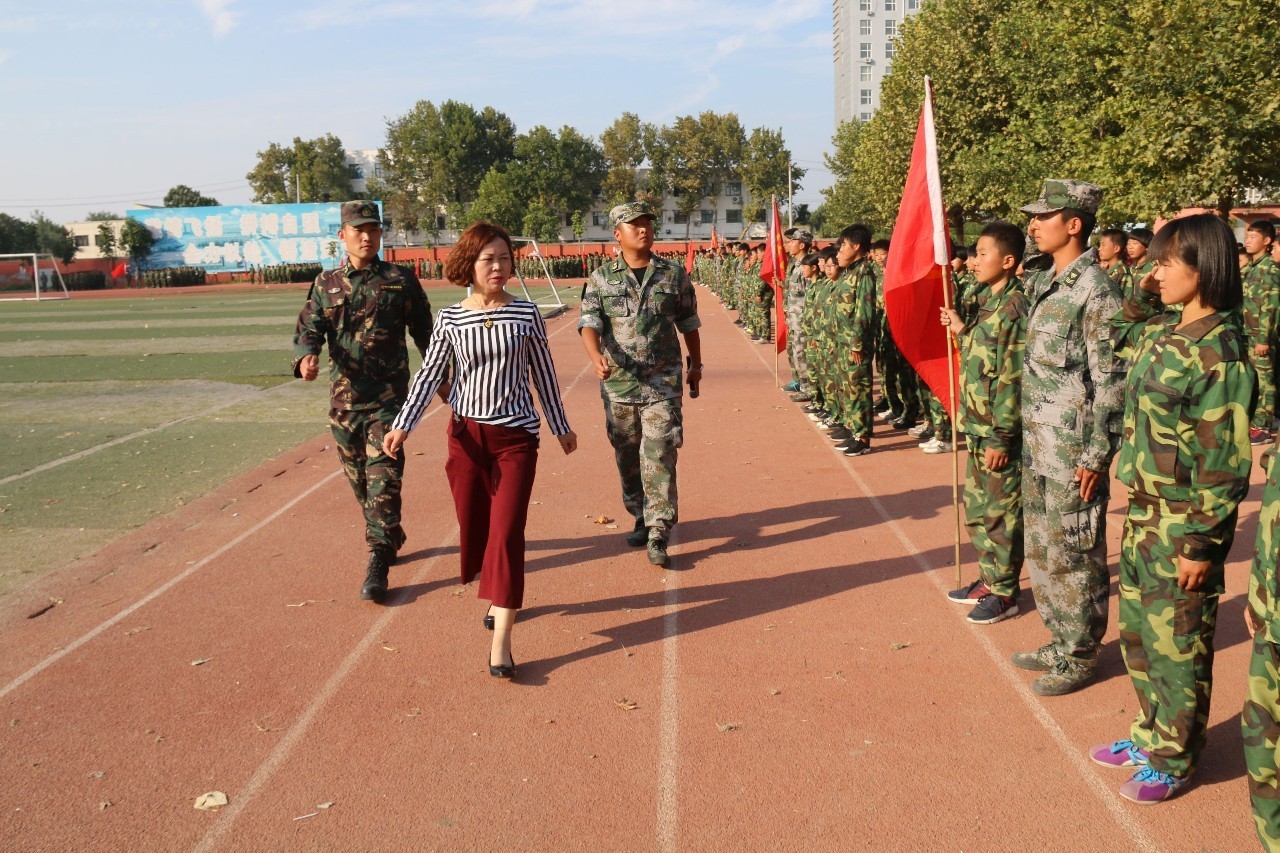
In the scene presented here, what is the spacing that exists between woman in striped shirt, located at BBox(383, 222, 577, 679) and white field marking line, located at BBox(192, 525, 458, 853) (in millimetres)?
681

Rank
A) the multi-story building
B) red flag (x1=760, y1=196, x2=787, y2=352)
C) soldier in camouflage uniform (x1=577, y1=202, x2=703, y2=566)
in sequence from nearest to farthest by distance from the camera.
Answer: soldier in camouflage uniform (x1=577, y1=202, x2=703, y2=566), red flag (x1=760, y1=196, x2=787, y2=352), the multi-story building

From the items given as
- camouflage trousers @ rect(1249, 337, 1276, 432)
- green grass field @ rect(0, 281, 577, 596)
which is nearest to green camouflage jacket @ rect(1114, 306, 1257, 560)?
green grass field @ rect(0, 281, 577, 596)

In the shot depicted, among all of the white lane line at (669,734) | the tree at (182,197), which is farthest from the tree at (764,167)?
the white lane line at (669,734)

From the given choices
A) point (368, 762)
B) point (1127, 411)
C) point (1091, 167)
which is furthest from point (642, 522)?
point (1091, 167)

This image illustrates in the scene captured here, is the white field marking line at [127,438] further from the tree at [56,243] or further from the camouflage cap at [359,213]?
the tree at [56,243]

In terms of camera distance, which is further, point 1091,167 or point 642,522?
point 1091,167

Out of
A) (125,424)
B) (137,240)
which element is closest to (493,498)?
(125,424)

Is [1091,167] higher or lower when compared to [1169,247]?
Result: higher

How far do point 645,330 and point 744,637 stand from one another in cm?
209

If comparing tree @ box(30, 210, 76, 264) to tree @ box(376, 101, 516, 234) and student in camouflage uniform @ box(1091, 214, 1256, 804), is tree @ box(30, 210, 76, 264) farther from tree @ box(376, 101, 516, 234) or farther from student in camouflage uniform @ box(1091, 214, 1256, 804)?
student in camouflage uniform @ box(1091, 214, 1256, 804)

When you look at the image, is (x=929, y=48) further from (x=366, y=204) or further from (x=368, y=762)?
(x=368, y=762)

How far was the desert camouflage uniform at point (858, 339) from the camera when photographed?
988 centimetres

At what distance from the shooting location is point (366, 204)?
19.6 ft

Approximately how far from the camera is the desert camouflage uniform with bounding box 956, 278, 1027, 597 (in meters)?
5.02
